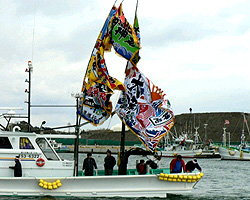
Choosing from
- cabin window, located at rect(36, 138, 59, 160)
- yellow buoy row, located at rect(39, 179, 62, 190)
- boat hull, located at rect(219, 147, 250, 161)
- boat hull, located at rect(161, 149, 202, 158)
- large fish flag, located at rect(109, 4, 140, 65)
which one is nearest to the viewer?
yellow buoy row, located at rect(39, 179, 62, 190)

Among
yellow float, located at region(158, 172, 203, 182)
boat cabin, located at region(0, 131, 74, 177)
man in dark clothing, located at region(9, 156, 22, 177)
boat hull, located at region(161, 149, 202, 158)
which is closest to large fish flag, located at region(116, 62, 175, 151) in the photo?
yellow float, located at region(158, 172, 203, 182)

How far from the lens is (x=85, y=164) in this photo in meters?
23.1

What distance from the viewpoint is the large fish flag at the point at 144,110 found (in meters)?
23.1

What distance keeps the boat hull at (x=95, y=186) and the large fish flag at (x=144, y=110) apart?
162 cm

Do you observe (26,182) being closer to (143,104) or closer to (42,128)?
(42,128)

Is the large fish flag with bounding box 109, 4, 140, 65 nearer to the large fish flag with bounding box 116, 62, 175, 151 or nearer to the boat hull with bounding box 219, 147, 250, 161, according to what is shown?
the large fish flag with bounding box 116, 62, 175, 151

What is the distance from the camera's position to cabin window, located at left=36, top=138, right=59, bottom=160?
74.7 ft

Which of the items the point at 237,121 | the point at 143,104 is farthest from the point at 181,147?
the point at 237,121

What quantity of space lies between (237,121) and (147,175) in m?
178

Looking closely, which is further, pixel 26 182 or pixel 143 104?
pixel 143 104

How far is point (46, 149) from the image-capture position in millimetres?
22906

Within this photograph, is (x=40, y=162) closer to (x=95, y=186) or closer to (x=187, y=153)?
(x=95, y=186)

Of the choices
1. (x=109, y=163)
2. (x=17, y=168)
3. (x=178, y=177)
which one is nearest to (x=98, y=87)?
(x=109, y=163)

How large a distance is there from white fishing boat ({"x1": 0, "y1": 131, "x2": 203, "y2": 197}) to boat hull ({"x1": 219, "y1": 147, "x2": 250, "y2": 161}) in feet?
206
